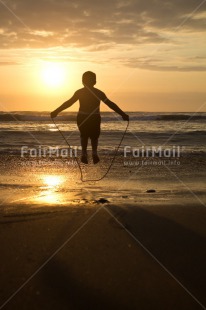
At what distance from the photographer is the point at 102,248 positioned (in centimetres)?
464

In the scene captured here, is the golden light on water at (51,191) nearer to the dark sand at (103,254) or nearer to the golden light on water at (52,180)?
the golden light on water at (52,180)

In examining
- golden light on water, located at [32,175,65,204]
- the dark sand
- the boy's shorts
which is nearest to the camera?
the dark sand

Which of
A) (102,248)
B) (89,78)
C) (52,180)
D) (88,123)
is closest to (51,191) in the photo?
(88,123)

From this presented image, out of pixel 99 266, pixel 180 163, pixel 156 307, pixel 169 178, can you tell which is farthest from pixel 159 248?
pixel 180 163

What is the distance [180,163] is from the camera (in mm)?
14430

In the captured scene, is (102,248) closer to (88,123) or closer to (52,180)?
(88,123)

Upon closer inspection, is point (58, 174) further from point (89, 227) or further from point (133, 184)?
point (89, 227)

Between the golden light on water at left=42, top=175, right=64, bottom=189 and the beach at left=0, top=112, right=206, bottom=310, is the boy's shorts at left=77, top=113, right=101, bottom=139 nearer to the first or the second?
the beach at left=0, top=112, right=206, bottom=310

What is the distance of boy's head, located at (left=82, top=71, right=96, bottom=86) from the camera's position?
866 centimetres

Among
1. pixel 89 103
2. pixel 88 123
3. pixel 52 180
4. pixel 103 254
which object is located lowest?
pixel 52 180

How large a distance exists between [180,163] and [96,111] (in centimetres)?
616

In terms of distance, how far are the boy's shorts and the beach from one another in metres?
1.15

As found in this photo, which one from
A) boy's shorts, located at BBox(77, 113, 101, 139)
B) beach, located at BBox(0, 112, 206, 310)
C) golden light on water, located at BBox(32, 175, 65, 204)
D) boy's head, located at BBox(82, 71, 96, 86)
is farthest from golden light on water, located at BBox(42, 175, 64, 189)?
boy's head, located at BBox(82, 71, 96, 86)

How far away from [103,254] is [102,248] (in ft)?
0.52
